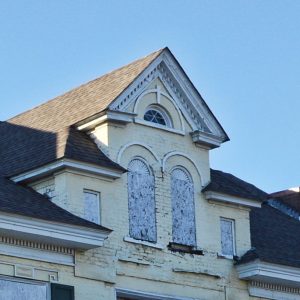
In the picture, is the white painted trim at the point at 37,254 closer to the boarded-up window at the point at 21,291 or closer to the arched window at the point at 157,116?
the boarded-up window at the point at 21,291

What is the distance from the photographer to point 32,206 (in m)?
37.2

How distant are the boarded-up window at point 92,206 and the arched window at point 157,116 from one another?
3.29m

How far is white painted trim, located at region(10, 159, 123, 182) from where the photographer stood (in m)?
38.1

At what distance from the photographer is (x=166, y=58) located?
136 feet

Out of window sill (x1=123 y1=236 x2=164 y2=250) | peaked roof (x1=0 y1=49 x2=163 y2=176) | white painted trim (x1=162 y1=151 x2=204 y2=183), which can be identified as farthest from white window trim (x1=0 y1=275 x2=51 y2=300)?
white painted trim (x1=162 y1=151 x2=204 y2=183)

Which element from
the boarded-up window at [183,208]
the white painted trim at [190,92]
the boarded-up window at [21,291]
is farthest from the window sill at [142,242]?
the white painted trim at [190,92]

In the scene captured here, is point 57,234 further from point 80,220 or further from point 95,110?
point 95,110

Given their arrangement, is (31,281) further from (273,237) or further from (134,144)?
(273,237)

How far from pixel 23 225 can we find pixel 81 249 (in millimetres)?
2231

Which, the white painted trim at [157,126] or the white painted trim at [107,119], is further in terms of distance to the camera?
the white painted trim at [157,126]

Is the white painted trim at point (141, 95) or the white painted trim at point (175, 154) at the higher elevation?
the white painted trim at point (141, 95)

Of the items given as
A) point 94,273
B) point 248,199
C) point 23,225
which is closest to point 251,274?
point 248,199

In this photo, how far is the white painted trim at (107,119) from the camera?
39.5 m

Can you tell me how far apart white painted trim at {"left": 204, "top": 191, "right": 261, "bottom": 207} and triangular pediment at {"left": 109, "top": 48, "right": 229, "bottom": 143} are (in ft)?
5.44
